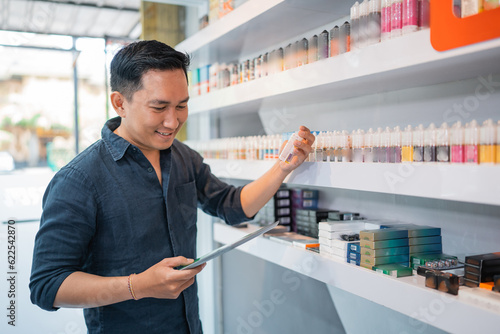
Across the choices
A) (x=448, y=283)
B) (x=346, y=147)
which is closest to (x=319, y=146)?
(x=346, y=147)

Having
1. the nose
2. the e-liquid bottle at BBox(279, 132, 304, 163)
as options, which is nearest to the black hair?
the nose

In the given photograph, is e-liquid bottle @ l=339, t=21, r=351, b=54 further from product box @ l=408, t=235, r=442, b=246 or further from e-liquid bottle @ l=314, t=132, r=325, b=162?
product box @ l=408, t=235, r=442, b=246

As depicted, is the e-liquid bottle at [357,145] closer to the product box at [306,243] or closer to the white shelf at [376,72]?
the white shelf at [376,72]

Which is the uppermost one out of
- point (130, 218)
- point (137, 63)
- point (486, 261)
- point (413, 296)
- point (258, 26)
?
point (258, 26)

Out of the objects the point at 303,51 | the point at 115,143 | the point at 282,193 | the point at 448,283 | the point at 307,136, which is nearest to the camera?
the point at 448,283

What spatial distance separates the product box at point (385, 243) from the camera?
4.69ft

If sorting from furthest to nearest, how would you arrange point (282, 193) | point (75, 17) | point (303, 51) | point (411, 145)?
point (75, 17) → point (282, 193) → point (303, 51) → point (411, 145)

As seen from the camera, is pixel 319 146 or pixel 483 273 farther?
pixel 319 146

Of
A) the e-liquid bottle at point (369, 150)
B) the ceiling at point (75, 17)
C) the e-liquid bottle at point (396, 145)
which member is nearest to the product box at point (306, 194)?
the e-liquid bottle at point (369, 150)

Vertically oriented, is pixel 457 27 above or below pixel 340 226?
above

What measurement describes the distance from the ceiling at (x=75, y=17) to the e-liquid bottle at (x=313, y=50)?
76.5 inches

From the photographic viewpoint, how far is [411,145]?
127 centimetres

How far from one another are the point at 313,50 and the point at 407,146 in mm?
623

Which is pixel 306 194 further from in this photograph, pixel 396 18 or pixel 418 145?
pixel 396 18
